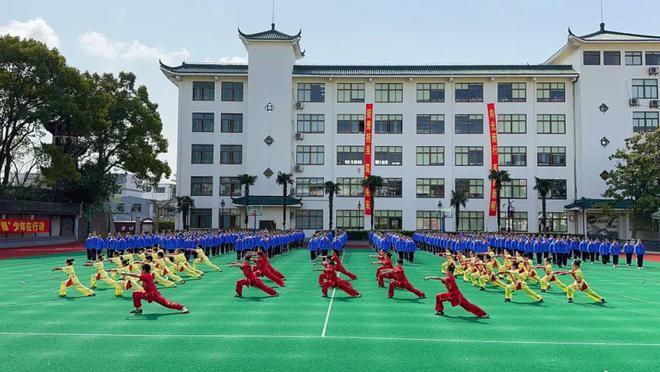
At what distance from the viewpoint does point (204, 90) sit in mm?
50250

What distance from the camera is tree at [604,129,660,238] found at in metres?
38.6

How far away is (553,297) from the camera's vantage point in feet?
47.1

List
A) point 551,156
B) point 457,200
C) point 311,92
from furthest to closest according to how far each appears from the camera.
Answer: point 311,92
point 551,156
point 457,200

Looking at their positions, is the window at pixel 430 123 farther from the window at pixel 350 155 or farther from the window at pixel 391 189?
the window at pixel 350 155

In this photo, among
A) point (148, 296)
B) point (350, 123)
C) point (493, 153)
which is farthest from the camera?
point (350, 123)

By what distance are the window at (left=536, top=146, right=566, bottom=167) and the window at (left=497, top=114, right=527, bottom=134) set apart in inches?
92.5

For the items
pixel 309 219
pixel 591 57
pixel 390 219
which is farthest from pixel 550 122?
pixel 309 219

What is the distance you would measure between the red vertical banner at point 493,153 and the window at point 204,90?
24.4 meters

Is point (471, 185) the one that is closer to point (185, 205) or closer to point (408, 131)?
point (408, 131)

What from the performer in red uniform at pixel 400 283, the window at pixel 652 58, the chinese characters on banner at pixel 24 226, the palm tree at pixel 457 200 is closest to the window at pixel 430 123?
the palm tree at pixel 457 200

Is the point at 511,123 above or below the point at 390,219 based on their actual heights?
above

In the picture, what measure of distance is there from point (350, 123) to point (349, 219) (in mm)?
8405

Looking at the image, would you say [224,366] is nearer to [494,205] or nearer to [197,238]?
[197,238]

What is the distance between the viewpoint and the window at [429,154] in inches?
1918
